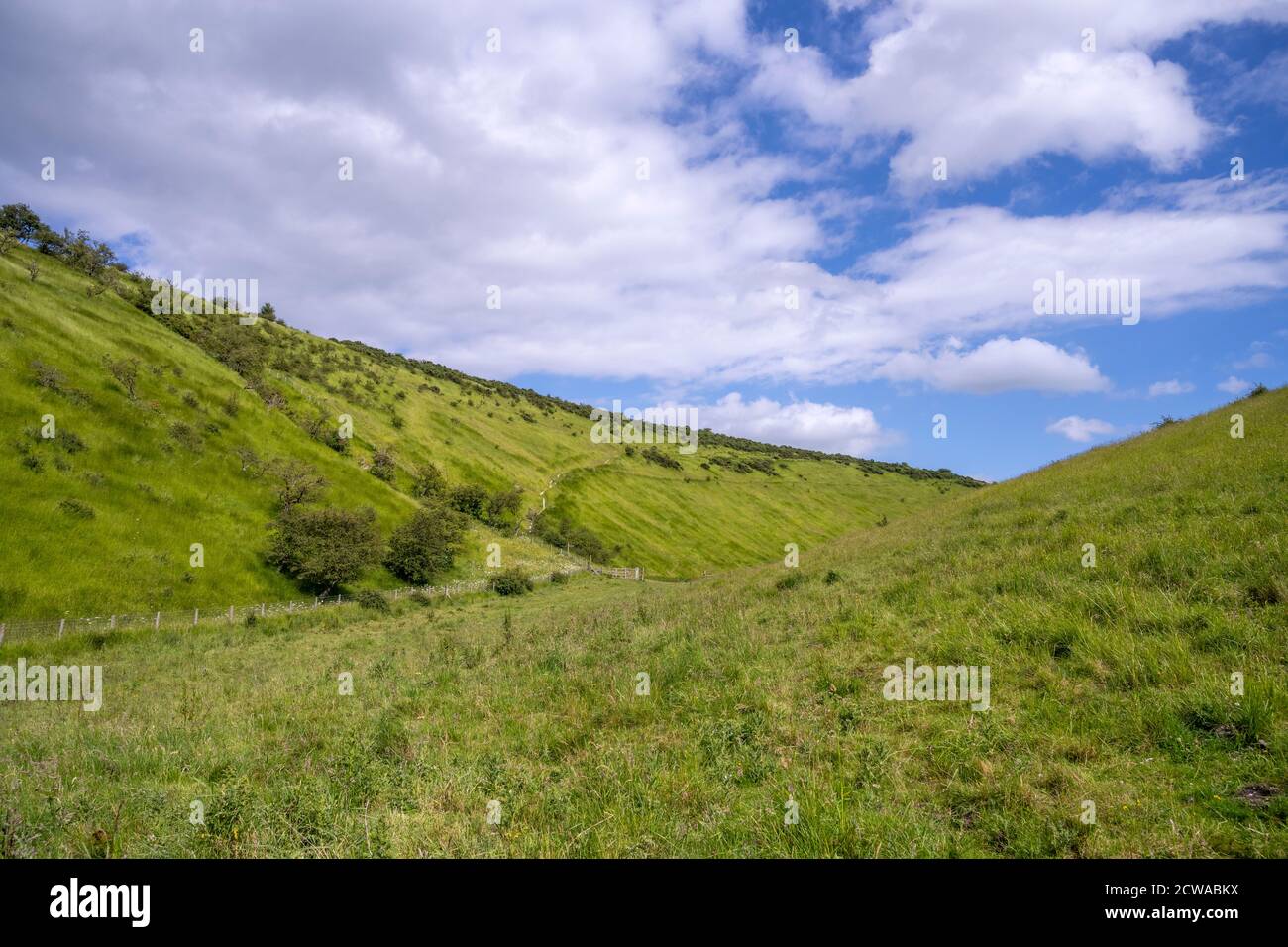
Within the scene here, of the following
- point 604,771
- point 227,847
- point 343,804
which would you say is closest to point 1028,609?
point 604,771

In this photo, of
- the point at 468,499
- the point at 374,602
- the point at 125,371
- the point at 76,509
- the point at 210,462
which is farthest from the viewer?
the point at 468,499

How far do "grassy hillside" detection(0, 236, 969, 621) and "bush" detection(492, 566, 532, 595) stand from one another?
7359 millimetres

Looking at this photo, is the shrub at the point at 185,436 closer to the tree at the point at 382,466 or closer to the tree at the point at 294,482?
the tree at the point at 294,482

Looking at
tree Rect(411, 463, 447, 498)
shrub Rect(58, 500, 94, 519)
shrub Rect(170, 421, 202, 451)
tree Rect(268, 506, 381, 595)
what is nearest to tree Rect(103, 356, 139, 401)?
shrub Rect(170, 421, 202, 451)

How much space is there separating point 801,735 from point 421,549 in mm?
55927

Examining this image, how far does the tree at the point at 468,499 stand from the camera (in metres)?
81.4

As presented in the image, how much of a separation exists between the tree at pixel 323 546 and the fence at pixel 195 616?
2.10 meters

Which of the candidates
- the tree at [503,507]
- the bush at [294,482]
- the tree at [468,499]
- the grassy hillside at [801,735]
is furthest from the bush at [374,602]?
the tree at [503,507]

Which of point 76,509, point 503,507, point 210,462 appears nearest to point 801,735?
point 76,509

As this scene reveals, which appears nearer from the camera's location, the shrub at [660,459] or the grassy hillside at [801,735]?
the grassy hillside at [801,735]

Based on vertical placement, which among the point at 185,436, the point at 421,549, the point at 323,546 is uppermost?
the point at 185,436

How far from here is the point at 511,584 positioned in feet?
185

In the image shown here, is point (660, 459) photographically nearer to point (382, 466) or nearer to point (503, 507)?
point (503, 507)

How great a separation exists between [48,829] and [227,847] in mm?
1925
